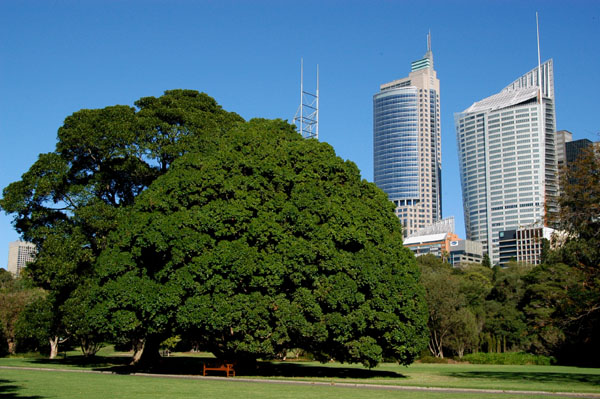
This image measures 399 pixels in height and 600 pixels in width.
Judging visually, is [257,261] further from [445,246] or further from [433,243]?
[433,243]

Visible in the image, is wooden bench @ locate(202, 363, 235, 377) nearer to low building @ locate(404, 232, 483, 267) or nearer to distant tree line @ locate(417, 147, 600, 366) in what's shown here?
distant tree line @ locate(417, 147, 600, 366)

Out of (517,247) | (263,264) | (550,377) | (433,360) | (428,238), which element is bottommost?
(433,360)

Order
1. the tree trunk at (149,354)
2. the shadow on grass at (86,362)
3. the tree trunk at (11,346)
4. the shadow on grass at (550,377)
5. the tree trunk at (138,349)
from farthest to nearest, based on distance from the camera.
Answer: the tree trunk at (11,346)
the shadow on grass at (86,362)
the tree trunk at (138,349)
the tree trunk at (149,354)
the shadow on grass at (550,377)

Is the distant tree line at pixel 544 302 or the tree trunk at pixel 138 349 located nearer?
the distant tree line at pixel 544 302

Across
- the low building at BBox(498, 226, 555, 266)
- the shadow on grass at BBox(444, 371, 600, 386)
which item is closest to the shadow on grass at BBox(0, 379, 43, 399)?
the shadow on grass at BBox(444, 371, 600, 386)

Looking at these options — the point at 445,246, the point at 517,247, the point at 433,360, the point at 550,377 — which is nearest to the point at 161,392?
the point at 550,377

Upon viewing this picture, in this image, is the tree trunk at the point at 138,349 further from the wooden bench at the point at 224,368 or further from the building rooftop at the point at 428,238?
the building rooftop at the point at 428,238

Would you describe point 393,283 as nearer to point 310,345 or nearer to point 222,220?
point 310,345

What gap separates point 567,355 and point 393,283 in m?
28.3

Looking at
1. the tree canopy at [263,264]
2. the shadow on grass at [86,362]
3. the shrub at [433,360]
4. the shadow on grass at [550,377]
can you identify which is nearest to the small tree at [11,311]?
the shadow on grass at [86,362]

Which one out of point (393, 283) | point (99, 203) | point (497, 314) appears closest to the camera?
point (393, 283)

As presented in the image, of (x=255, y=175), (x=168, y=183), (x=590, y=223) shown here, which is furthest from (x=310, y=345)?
(x=590, y=223)

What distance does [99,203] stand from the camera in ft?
92.7

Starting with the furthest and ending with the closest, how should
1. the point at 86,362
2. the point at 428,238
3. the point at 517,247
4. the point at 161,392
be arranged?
the point at 428,238, the point at 517,247, the point at 86,362, the point at 161,392
